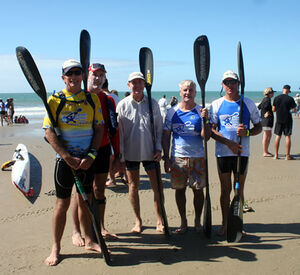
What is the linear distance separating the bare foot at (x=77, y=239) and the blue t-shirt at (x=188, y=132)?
144cm

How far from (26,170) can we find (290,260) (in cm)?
452

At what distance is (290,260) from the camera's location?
10.8ft

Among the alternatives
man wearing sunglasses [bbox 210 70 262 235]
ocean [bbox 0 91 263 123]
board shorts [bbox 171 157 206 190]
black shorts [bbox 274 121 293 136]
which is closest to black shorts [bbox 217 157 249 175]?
man wearing sunglasses [bbox 210 70 262 235]

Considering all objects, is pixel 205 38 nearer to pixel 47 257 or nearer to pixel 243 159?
pixel 243 159

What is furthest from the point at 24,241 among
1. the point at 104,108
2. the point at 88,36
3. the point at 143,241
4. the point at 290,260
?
the point at 290,260

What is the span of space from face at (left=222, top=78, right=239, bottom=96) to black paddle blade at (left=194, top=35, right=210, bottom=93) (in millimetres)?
355

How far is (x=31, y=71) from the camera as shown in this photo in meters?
3.29

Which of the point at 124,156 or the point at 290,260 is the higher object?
the point at 124,156

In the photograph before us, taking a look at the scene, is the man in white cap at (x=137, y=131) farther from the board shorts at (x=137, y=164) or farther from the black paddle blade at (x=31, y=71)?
the black paddle blade at (x=31, y=71)

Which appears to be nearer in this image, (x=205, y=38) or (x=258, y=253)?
(x=258, y=253)

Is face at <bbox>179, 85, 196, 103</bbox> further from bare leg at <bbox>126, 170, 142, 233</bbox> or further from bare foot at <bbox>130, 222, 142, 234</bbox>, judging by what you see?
bare foot at <bbox>130, 222, 142, 234</bbox>

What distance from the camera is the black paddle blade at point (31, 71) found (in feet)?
10.6

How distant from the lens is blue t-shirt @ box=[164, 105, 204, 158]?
3822 millimetres

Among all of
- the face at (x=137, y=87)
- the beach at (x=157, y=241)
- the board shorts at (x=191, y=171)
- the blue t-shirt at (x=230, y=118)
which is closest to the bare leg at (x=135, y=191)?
the beach at (x=157, y=241)
